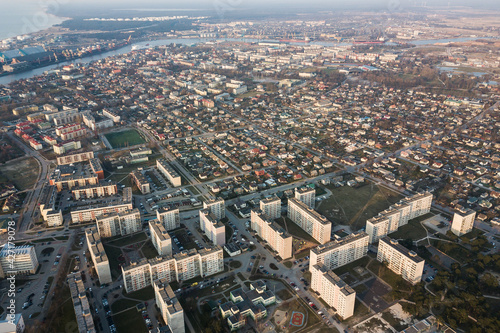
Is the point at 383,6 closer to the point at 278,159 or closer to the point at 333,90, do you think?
the point at 333,90

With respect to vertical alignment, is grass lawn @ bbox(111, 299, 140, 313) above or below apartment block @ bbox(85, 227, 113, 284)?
below

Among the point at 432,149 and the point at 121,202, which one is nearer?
the point at 121,202

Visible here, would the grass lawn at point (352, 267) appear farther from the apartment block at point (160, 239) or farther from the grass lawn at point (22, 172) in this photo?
the grass lawn at point (22, 172)

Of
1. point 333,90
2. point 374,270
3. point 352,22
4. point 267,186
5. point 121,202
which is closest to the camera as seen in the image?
point 374,270

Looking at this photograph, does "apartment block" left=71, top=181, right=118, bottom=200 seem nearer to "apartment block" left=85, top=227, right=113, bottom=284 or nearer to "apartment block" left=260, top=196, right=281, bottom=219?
"apartment block" left=85, top=227, right=113, bottom=284

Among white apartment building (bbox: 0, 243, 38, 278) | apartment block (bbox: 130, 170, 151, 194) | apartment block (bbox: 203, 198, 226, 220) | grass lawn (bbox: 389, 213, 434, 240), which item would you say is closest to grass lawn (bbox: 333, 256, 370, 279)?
grass lawn (bbox: 389, 213, 434, 240)

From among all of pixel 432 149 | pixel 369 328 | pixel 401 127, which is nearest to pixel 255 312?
pixel 369 328

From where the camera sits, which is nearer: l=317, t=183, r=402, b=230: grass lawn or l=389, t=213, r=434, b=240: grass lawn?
l=389, t=213, r=434, b=240: grass lawn

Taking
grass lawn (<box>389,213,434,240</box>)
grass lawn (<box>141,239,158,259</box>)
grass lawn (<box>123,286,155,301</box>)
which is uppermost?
grass lawn (<box>123,286,155,301</box>)
